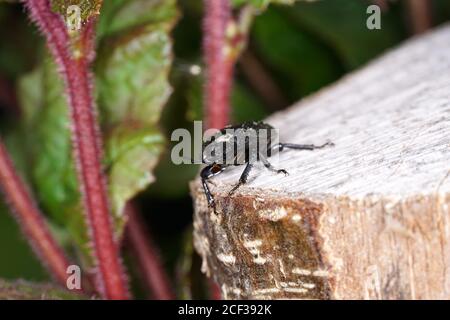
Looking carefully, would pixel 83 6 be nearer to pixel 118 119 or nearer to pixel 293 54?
pixel 118 119

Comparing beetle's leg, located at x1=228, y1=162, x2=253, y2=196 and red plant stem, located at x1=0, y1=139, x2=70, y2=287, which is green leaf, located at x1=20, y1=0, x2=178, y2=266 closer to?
red plant stem, located at x1=0, y1=139, x2=70, y2=287

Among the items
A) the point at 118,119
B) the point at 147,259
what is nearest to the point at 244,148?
the point at 118,119

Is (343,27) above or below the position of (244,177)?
above

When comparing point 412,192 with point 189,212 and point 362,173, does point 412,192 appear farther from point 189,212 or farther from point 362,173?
point 189,212

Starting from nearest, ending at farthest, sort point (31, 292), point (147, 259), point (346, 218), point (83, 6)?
point (346, 218), point (83, 6), point (31, 292), point (147, 259)

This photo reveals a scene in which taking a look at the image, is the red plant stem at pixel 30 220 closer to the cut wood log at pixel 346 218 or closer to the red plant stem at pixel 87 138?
the red plant stem at pixel 87 138

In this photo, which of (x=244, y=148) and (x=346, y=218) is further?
(x=244, y=148)

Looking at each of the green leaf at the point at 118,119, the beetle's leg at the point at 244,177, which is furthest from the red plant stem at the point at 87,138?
the beetle's leg at the point at 244,177
